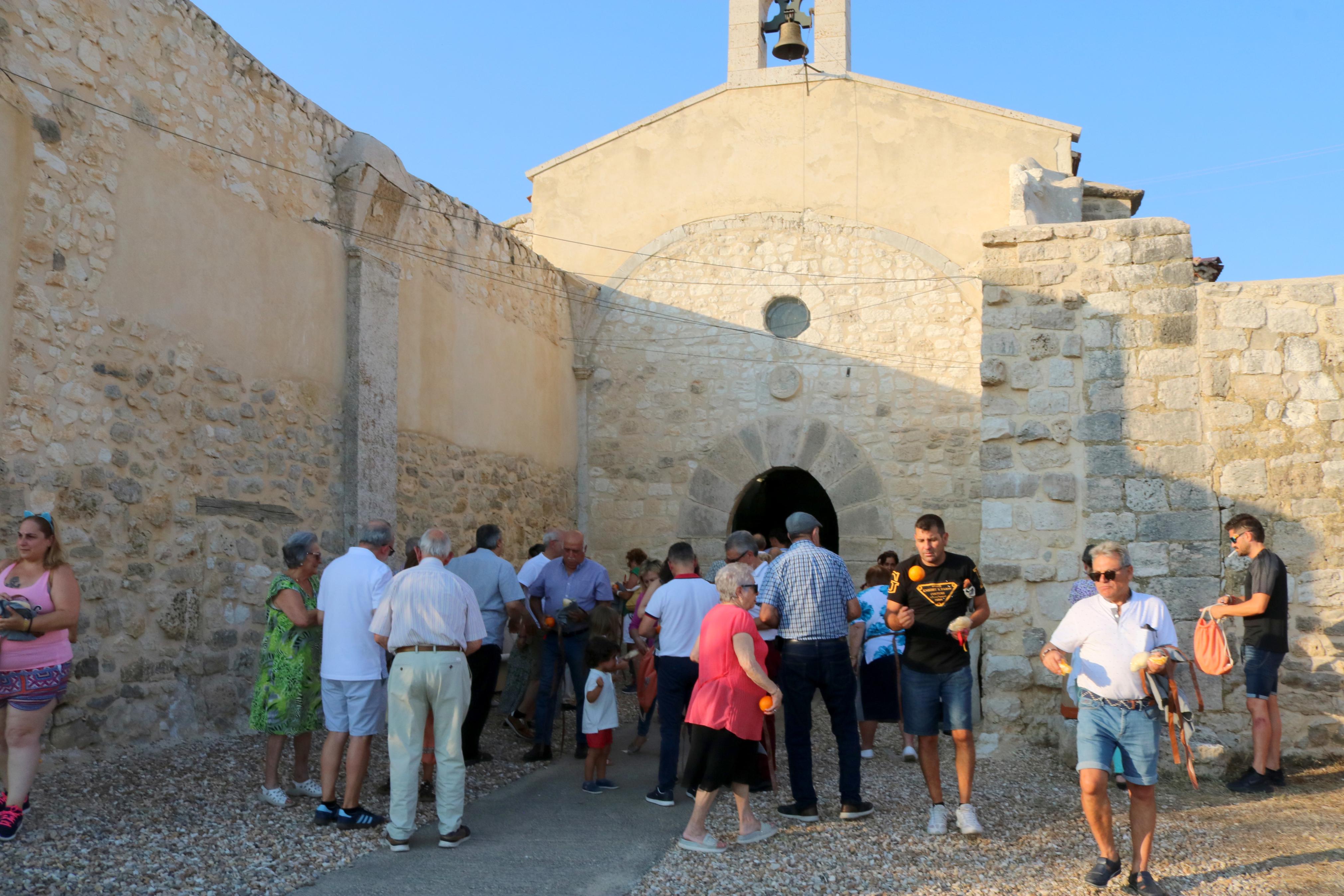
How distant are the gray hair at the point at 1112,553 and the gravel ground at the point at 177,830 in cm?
325

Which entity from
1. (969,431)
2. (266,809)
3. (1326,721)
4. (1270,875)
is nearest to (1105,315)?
(1326,721)

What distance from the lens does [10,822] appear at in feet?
14.3

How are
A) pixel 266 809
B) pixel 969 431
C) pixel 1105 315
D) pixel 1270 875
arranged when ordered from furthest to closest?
1. pixel 969 431
2. pixel 1105 315
3. pixel 266 809
4. pixel 1270 875

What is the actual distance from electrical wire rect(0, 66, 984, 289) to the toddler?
13.2 feet

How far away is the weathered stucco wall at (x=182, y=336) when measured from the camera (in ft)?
18.7

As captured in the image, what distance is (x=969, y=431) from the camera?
11273mm

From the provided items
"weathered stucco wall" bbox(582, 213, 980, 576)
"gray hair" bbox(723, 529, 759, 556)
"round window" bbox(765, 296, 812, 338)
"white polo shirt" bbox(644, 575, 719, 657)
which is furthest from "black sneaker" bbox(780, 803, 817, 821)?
"round window" bbox(765, 296, 812, 338)

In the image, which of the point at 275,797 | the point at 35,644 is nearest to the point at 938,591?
the point at 275,797

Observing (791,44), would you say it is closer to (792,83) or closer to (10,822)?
(792,83)

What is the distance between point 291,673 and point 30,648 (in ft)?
3.73

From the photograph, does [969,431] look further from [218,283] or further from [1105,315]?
[218,283]

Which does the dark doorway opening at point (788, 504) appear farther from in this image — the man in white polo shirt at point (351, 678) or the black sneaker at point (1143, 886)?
the black sneaker at point (1143, 886)

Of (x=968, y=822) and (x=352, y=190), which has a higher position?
(x=352, y=190)

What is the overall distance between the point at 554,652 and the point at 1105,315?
3.97 m
